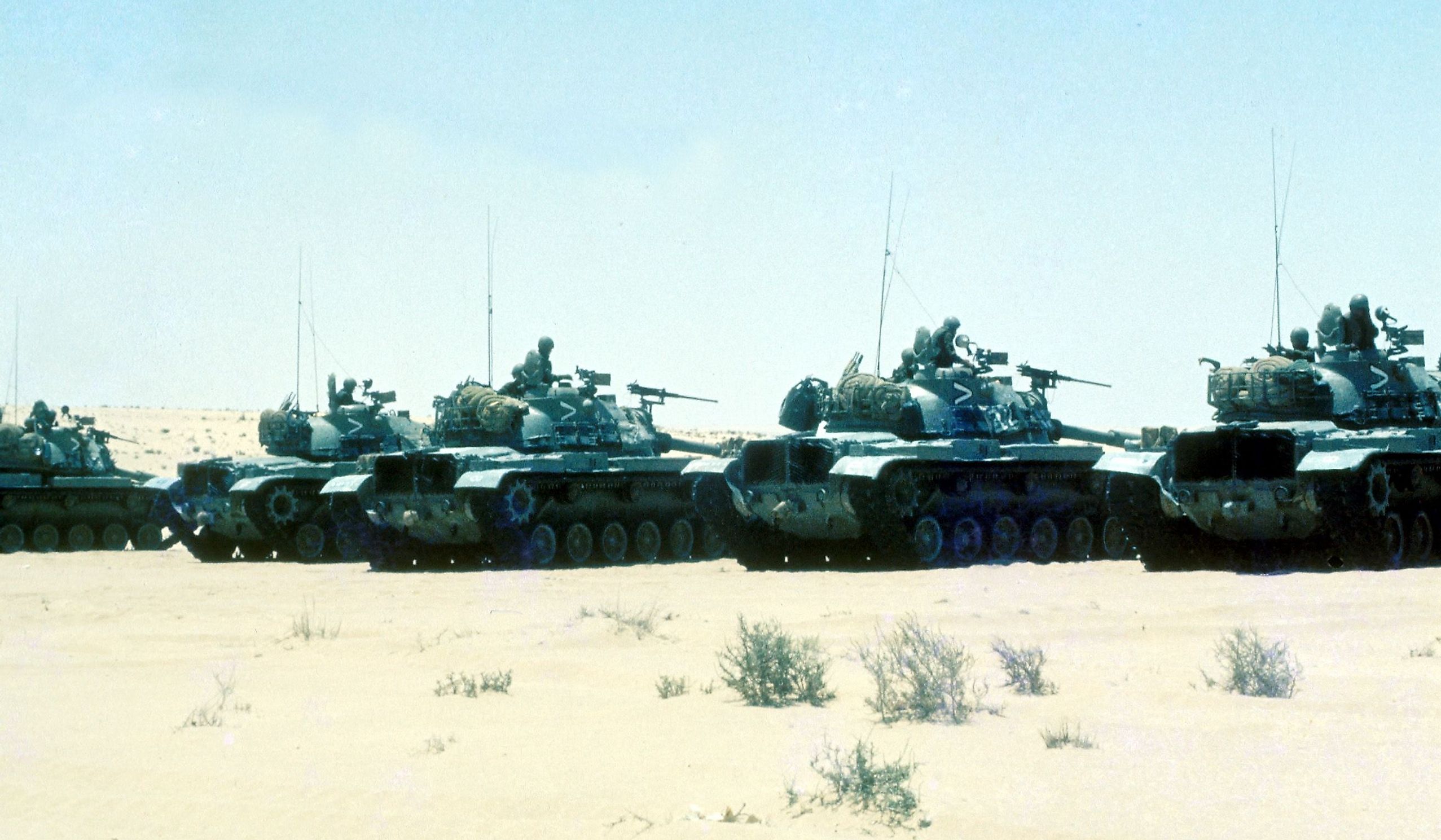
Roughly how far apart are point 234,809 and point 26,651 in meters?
7.51

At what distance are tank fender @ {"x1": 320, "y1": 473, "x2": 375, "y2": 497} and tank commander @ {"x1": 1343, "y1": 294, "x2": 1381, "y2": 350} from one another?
14.1m

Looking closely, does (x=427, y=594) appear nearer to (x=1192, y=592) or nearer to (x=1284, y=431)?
(x=1192, y=592)

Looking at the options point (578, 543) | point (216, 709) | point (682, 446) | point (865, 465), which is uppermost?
point (682, 446)

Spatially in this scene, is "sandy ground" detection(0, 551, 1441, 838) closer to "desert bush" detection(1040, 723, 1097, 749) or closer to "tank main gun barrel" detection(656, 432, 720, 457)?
"desert bush" detection(1040, 723, 1097, 749)

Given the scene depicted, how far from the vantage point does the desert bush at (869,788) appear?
729cm

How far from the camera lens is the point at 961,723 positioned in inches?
377

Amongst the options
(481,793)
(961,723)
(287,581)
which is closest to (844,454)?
(287,581)

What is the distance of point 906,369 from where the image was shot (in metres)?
26.0

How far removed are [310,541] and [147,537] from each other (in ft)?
24.8

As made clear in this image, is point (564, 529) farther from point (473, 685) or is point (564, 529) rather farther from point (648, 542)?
point (473, 685)

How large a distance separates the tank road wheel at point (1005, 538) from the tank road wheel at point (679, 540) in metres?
5.33

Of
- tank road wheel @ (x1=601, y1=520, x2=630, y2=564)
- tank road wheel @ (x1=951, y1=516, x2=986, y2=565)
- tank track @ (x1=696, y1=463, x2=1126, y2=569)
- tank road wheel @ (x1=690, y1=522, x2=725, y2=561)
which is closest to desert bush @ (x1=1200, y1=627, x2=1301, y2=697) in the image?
tank track @ (x1=696, y1=463, x2=1126, y2=569)

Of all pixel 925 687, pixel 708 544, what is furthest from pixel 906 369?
pixel 925 687

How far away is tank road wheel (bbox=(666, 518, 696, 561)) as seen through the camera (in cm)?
2764
